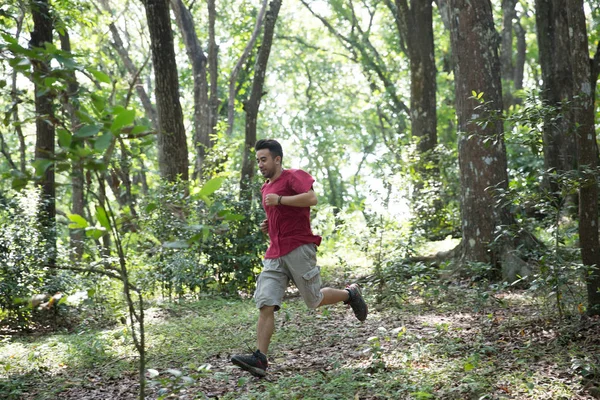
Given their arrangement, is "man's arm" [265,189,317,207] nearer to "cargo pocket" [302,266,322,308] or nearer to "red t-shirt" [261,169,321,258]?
"red t-shirt" [261,169,321,258]

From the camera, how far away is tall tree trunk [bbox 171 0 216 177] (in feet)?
61.4

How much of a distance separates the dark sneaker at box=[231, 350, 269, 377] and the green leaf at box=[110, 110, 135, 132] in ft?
10.3

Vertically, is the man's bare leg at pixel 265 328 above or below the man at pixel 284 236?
below

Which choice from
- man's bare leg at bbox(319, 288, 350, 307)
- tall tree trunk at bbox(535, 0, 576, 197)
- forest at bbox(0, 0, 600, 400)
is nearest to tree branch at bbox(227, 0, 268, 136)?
forest at bbox(0, 0, 600, 400)

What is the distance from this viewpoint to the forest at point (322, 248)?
12.2 feet

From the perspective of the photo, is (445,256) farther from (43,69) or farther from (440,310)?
(43,69)

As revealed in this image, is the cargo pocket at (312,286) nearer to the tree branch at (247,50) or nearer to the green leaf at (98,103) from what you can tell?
the green leaf at (98,103)

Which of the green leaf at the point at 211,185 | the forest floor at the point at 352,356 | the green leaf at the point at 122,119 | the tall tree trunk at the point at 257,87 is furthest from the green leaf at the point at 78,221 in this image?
the tall tree trunk at the point at 257,87

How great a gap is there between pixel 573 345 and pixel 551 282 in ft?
2.24

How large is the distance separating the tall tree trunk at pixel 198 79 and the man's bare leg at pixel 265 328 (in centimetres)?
1315

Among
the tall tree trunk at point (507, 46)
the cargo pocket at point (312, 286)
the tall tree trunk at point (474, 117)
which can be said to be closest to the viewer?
the cargo pocket at point (312, 286)

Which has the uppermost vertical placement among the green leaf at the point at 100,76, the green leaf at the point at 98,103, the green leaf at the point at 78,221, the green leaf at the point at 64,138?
the green leaf at the point at 100,76

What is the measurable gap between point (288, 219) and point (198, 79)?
14.8 meters

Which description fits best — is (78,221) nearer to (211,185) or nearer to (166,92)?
(211,185)
